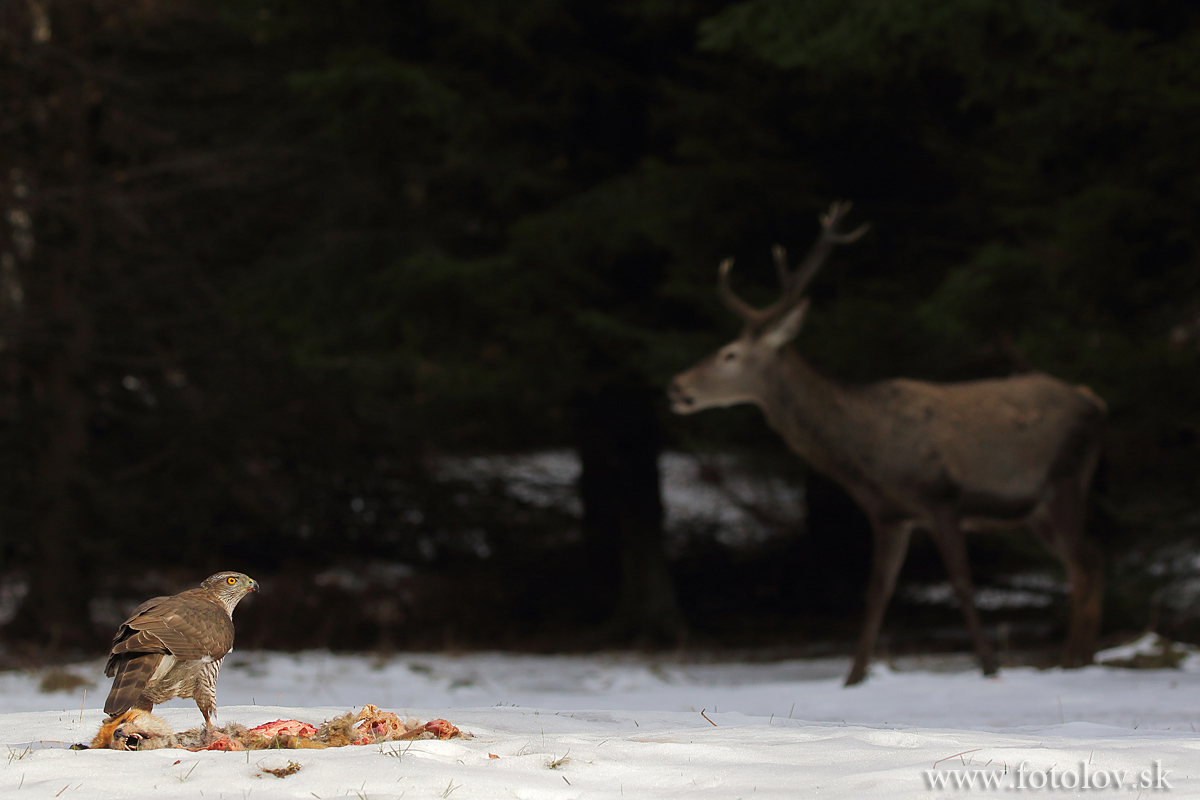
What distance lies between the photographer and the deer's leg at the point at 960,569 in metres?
7.50

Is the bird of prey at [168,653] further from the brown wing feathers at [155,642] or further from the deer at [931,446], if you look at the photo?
the deer at [931,446]

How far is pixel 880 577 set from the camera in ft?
25.1

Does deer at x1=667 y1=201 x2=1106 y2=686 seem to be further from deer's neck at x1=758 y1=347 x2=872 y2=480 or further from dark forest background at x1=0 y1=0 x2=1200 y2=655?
dark forest background at x1=0 y1=0 x2=1200 y2=655

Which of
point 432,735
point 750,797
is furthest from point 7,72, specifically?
point 750,797

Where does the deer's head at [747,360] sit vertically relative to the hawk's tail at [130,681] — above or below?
above

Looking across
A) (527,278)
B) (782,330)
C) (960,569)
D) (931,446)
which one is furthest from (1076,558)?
(527,278)

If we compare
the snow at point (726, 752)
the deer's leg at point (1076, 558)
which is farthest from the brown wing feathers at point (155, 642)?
the deer's leg at point (1076, 558)

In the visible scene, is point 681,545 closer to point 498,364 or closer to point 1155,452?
point 498,364

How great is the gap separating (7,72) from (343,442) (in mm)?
4578

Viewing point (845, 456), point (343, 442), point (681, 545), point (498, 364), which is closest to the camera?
point (845, 456)

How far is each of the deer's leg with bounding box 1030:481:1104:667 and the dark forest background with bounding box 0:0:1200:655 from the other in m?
1.33

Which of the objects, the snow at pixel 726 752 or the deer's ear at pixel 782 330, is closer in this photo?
the snow at pixel 726 752

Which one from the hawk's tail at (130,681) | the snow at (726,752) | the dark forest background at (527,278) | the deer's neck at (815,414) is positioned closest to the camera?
the snow at (726,752)

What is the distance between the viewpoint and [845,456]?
7715 mm
